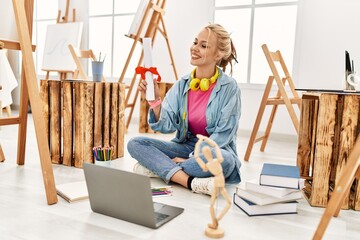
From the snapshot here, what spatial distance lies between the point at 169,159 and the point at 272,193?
620 millimetres

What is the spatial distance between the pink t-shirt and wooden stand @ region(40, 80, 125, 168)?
1.83ft

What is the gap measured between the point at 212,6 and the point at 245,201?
9.36 feet

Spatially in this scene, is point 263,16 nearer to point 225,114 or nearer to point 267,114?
point 267,114

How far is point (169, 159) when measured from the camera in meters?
1.88

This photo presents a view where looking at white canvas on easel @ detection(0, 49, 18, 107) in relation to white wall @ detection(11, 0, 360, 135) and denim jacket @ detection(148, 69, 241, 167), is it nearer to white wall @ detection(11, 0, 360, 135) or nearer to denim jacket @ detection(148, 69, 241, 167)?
white wall @ detection(11, 0, 360, 135)

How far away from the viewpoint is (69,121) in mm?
2170

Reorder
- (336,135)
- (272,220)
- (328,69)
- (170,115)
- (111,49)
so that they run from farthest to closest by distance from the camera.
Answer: (111,49) < (328,69) < (170,115) < (336,135) < (272,220)

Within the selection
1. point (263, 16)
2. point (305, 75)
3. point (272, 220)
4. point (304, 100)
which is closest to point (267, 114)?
point (305, 75)

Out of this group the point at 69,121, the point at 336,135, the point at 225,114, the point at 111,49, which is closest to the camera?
the point at 336,135

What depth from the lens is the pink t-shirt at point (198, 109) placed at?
1.92m

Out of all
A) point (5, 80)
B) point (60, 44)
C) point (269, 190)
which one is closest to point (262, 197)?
point (269, 190)

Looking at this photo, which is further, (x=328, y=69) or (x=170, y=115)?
(x=328, y=69)

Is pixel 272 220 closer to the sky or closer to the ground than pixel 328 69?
closer to the ground

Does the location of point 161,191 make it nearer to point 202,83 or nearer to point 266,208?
point 266,208
